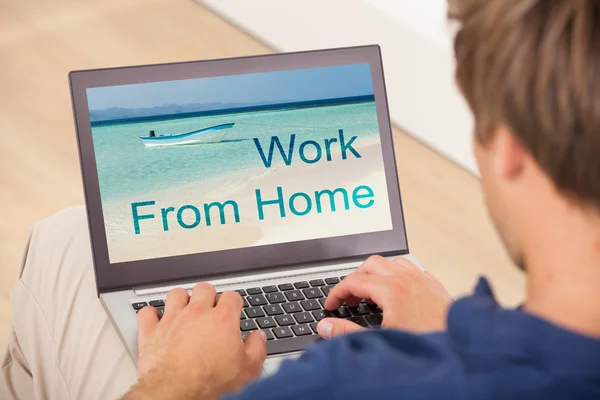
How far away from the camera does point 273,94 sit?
121 centimetres

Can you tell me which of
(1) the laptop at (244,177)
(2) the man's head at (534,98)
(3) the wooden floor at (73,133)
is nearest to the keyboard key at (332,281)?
(1) the laptop at (244,177)

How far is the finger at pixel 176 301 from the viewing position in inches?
38.7

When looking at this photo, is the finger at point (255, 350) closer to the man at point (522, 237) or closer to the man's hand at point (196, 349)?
the man's hand at point (196, 349)

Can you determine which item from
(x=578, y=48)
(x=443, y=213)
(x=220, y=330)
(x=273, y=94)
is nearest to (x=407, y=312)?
(x=220, y=330)

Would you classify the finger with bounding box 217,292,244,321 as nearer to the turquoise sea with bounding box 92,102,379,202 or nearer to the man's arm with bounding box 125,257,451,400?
the man's arm with bounding box 125,257,451,400

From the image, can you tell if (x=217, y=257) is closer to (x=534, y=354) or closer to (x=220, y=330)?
(x=220, y=330)

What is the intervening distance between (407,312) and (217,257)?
0.29m

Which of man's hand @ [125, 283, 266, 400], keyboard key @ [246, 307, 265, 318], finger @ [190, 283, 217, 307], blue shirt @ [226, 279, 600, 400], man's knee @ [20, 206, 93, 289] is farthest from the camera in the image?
man's knee @ [20, 206, 93, 289]

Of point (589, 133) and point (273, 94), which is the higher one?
point (273, 94)

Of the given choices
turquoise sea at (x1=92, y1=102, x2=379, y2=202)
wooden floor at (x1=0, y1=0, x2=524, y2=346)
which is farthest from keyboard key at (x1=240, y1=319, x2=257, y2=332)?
wooden floor at (x1=0, y1=0, x2=524, y2=346)

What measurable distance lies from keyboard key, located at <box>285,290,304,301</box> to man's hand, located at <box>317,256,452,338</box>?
0.04 metres

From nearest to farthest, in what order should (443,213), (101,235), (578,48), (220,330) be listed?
(578,48) < (220,330) < (101,235) < (443,213)

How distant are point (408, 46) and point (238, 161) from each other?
1208 millimetres

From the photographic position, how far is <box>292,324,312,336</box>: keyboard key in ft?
3.49
